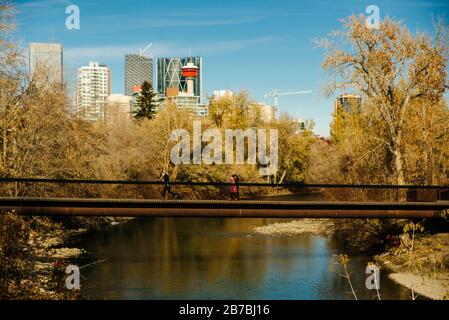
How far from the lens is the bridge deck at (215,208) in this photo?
23.9 meters

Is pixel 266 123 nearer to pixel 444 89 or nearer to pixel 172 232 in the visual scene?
pixel 172 232

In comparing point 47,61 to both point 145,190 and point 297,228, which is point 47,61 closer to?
point 145,190

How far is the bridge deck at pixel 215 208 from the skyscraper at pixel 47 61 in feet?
46.7

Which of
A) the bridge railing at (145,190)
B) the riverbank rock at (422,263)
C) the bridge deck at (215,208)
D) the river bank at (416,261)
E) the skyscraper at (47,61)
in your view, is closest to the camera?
the bridge railing at (145,190)

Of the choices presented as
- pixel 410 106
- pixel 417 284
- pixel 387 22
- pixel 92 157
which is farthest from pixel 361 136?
pixel 92 157

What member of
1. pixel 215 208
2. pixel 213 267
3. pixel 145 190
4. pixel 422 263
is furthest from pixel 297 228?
pixel 215 208

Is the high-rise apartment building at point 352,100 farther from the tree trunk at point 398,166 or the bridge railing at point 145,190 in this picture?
the bridge railing at point 145,190

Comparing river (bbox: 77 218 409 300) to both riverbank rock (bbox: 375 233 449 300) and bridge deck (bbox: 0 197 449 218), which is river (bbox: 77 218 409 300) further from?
bridge deck (bbox: 0 197 449 218)

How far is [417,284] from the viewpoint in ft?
89.4

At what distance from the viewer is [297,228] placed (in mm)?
47000

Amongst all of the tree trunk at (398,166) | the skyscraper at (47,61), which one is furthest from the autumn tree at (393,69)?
the skyscraper at (47,61)

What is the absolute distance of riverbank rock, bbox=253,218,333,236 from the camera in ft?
147

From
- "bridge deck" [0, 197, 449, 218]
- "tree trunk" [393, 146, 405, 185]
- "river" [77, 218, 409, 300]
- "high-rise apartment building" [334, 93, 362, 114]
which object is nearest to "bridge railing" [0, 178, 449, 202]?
"tree trunk" [393, 146, 405, 185]

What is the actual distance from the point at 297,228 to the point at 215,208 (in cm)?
2381
